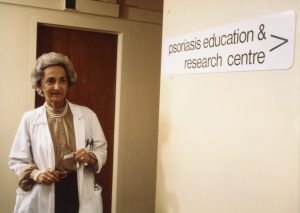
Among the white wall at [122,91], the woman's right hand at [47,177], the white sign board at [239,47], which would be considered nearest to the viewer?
the white sign board at [239,47]

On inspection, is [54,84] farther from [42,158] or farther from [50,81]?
[42,158]

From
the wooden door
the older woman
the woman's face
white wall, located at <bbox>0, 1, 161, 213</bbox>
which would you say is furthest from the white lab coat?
the wooden door

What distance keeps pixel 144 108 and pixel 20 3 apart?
1408mm

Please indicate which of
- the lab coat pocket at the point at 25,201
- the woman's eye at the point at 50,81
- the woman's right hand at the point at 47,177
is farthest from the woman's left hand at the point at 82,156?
the woman's eye at the point at 50,81

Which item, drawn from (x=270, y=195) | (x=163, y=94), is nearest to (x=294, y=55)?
(x=270, y=195)

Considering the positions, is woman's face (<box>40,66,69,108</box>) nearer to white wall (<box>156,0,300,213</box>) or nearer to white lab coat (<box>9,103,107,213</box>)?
white lab coat (<box>9,103,107,213</box>)

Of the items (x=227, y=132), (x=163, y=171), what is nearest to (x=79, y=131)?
(x=163, y=171)

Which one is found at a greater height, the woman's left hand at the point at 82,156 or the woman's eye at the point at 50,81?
the woman's eye at the point at 50,81

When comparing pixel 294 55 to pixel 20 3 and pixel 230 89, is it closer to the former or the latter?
pixel 230 89

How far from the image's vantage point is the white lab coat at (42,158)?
1.76 meters

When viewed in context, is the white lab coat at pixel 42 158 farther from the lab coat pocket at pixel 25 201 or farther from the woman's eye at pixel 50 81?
the woman's eye at pixel 50 81

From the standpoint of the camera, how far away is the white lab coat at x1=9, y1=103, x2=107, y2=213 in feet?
5.76

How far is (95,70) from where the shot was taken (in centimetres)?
299

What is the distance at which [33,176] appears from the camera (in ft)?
5.62
